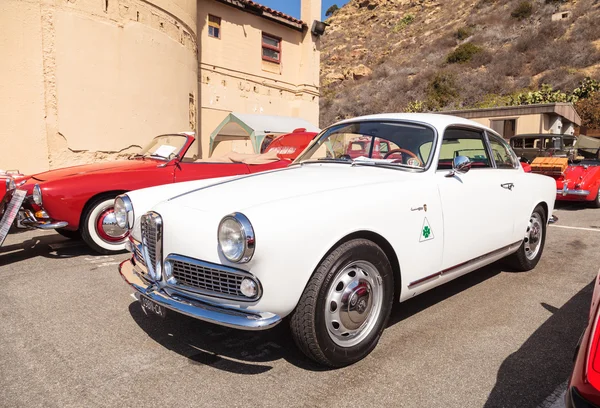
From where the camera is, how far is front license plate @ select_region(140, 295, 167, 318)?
2.51 meters

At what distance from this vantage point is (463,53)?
37.4 metres

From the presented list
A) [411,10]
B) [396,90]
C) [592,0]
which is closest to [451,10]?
[411,10]

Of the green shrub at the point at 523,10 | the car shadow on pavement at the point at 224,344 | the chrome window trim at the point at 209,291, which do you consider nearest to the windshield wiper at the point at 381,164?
the car shadow on pavement at the point at 224,344

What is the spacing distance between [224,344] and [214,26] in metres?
13.3

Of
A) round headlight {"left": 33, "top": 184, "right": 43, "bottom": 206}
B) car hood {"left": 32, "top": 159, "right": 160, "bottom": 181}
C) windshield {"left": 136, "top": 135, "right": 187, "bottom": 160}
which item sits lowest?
round headlight {"left": 33, "top": 184, "right": 43, "bottom": 206}

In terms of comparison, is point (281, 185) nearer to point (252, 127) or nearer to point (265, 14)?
point (252, 127)

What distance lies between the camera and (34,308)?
349cm

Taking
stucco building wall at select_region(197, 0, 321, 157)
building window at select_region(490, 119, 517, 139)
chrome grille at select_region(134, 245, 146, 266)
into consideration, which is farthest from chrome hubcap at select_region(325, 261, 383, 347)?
building window at select_region(490, 119, 517, 139)

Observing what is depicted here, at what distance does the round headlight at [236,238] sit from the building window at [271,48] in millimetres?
14493

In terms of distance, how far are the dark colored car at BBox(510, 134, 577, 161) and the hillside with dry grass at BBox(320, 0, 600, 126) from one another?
1570 cm

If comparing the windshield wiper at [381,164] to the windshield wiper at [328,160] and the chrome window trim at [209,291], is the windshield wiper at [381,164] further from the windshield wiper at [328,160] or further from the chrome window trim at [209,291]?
the chrome window trim at [209,291]

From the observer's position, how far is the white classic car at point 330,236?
2.26 metres

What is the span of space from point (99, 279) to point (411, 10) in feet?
212

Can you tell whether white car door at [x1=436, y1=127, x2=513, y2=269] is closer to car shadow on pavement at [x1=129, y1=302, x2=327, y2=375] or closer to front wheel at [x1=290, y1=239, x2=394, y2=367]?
front wheel at [x1=290, y1=239, x2=394, y2=367]
